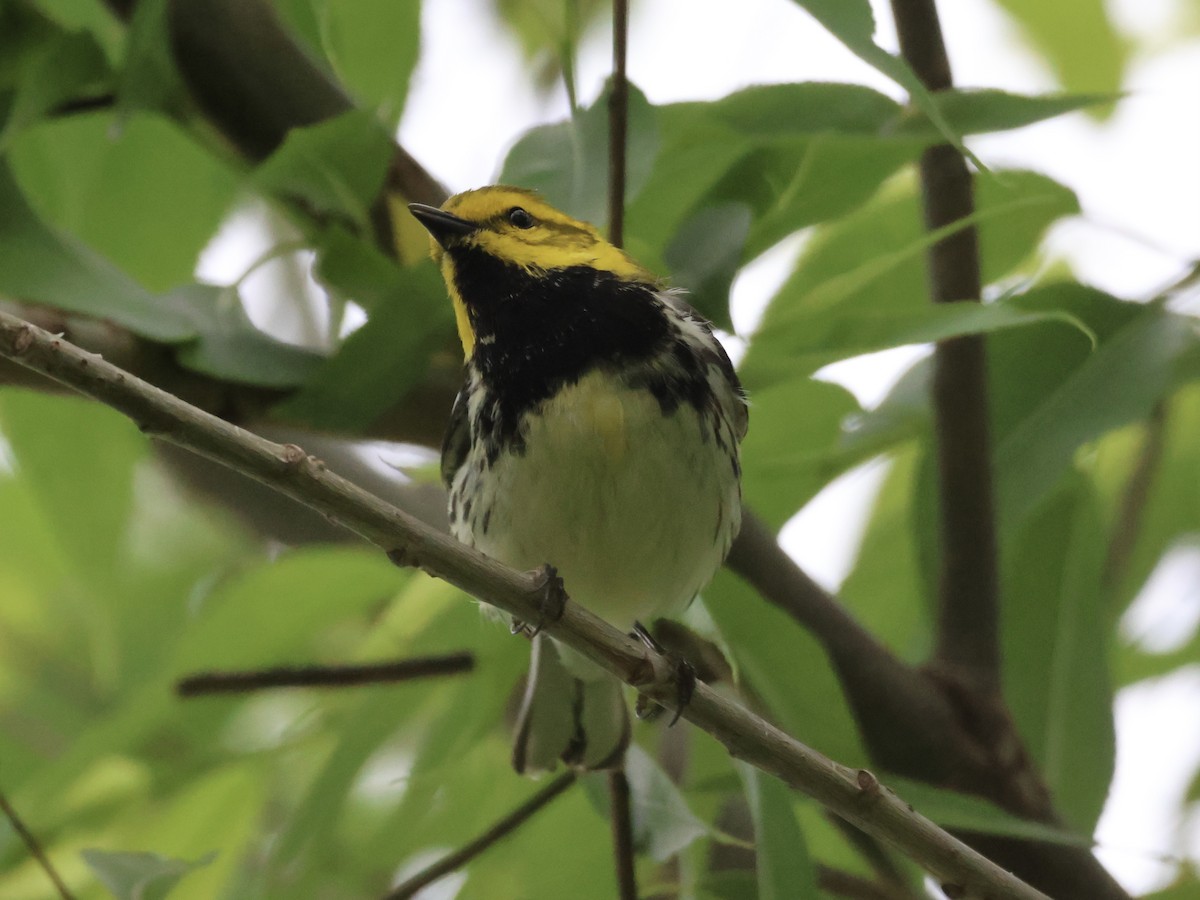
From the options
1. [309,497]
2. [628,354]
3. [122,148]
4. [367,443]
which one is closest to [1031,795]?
[628,354]

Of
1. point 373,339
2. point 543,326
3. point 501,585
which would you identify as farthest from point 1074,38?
point 501,585

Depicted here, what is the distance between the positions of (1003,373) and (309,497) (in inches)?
Result: 36.0

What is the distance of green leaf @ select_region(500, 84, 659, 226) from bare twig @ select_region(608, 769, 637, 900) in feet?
1.83

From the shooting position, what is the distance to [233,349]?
146 centimetres

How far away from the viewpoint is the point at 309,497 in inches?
37.4

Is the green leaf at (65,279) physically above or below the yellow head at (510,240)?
below

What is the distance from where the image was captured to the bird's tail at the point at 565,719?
1.47 meters

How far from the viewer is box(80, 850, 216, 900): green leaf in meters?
1.19

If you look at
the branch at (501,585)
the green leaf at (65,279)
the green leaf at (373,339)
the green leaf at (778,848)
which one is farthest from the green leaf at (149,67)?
the green leaf at (778,848)

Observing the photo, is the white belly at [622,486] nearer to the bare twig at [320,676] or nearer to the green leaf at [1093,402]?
the bare twig at [320,676]

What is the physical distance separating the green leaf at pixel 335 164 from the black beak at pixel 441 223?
60mm

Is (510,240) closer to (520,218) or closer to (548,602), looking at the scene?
(520,218)

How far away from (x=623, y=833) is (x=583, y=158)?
647 millimetres

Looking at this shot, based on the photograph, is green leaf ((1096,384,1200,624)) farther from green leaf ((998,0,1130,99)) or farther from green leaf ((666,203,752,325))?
green leaf ((666,203,752,325))
